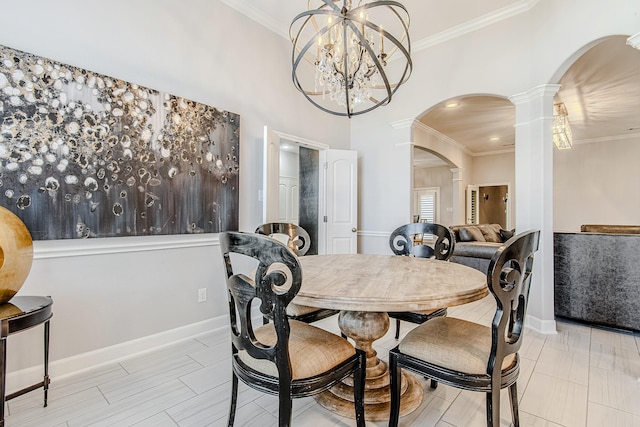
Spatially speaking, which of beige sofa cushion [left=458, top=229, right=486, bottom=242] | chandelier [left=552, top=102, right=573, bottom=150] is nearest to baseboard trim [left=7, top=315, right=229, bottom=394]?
beige sofa cushion [left=458, top=229, right=486, bottom=242]

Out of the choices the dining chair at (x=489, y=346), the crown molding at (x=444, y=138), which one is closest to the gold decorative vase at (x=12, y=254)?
the dining chair at (x=489, y=346)

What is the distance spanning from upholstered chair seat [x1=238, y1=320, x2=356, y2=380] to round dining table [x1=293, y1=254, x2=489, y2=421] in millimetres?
206

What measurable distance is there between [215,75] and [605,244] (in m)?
4.07

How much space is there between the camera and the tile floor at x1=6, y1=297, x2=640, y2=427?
159 cm

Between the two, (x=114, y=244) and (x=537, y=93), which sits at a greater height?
(x=537, y=93)

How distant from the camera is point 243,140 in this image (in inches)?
123

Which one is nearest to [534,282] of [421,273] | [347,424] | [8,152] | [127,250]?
[421,273]

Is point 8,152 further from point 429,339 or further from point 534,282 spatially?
point 534,282

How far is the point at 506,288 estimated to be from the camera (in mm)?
1178

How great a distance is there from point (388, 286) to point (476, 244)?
14.6ft

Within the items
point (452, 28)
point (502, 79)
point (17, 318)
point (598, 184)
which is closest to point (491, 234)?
point (598, 184)

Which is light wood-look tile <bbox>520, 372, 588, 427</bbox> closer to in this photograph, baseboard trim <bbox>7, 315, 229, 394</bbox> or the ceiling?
baseboard trim <bbox>7, 315, 229, 394</bbox>

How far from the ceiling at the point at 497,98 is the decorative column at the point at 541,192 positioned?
0.66 metres

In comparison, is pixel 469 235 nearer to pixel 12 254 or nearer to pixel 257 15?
pixel 257 15
